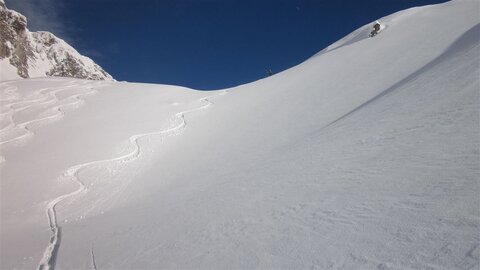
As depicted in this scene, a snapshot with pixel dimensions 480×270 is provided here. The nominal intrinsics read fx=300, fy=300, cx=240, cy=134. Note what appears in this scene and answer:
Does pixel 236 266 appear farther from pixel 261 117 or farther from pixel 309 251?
pixel 261 117

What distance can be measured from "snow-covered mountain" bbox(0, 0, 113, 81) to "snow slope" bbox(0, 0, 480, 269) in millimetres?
46972

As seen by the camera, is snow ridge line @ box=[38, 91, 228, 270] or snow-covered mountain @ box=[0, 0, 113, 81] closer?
snow ridge line @ box=[38, 91, 228, 270]

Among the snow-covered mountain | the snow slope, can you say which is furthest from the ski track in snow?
the snow-covered mountain

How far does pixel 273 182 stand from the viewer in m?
4.31

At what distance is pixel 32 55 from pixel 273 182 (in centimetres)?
8144

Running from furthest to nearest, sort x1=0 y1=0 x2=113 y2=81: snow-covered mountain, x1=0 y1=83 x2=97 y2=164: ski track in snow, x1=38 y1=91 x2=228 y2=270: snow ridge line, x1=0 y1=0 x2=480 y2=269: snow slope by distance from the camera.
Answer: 1. x1=0 y1=0 x2=113 y2=81: snow-covered mountain
2. x1=0 y1=83 x2=97 y2=164: ski track in snow
3. x1=38 y1=91 x2=228 y2=270: snow ridge line
4. x1=0 y1=0 x2=480 y2=269: snow slope

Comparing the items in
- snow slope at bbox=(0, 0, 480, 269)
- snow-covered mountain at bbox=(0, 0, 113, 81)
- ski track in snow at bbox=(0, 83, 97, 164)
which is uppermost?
snow-covered mountain at bbox=(0, 0, 113, 81)

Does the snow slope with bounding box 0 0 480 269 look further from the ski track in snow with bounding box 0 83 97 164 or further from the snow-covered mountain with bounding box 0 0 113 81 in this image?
the snow-covered mountain with bounding box 0 0 113 81

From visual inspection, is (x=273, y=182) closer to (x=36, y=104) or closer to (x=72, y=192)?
(x=72, y=192)

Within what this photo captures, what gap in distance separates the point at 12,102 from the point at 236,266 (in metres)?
15.1

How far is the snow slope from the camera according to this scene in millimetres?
2369

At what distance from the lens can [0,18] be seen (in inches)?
2071

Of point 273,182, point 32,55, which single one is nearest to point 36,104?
point 273,182

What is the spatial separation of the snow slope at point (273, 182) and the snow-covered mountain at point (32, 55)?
46972mm
